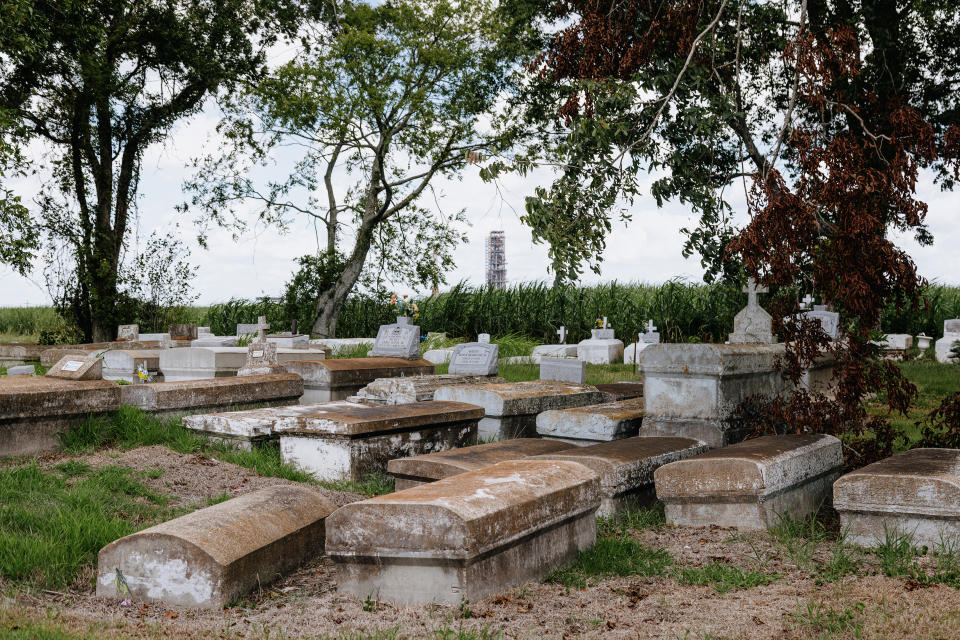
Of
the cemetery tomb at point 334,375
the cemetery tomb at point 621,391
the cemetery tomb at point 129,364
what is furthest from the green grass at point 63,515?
the cemetery tomb at point 129,364

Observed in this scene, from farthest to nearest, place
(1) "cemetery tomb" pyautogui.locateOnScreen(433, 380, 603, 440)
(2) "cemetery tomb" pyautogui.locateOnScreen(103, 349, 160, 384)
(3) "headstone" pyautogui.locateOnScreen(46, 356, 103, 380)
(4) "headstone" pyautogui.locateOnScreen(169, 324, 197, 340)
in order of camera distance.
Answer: (4) "headstone" pyautogui.locateOnScreen(169, 324, 197, 340) < (2) "cemetery tomb" pyautogui.locateOnScreen(103, 349, 160, 384) < (1) "cemetery tomb" pyautogui.locateOnScreen(433, 380, 603, 440) < (3) "headstone" pyautogui.locateOnScreen(46, 356, 103, 380)

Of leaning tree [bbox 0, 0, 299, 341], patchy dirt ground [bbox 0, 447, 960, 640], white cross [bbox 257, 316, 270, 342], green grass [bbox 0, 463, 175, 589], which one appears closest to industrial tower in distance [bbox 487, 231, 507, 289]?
leaning tree [bbox 0, 0, 299, 341]

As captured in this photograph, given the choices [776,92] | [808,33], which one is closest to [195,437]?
[808,33]

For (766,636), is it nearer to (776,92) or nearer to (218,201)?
(776,92)

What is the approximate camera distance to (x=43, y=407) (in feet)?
21.9

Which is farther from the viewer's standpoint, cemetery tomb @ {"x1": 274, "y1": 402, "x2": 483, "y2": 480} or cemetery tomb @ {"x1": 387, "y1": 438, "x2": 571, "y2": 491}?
cemetery tomb @ {"x1": 274, "y1": 402, "x2": 483, "y2": 480}

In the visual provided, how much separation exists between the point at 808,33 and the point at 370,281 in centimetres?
1730

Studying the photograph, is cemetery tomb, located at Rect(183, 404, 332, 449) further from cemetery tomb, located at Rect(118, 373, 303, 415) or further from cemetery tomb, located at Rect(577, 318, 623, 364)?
cemetery tomb, located at Rect(577, 318, 623, 364)

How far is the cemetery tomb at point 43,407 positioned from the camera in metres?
6.48

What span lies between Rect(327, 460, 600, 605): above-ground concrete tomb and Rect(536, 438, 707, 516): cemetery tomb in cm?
112

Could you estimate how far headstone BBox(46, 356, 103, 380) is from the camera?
23.4 feet

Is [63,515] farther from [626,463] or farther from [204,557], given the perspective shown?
[626,463]

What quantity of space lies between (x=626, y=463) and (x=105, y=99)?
56.1 ft

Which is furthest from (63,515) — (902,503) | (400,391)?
(902,503)
